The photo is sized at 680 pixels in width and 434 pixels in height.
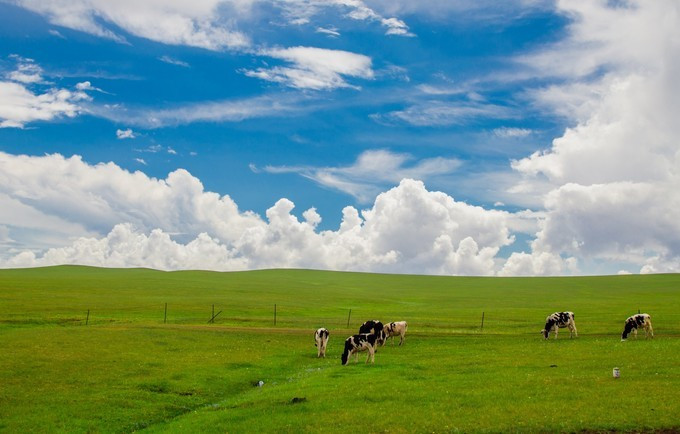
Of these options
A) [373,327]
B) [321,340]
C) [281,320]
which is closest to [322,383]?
[321,340]

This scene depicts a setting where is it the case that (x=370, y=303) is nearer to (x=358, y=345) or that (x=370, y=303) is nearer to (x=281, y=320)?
(x=281, y=320)

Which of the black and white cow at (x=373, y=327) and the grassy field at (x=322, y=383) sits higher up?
the black and white cow at (x=373, y=327)

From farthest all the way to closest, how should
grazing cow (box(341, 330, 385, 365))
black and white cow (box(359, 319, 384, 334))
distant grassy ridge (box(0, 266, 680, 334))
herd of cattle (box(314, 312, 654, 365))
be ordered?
distant grassy ridge (box(0, 266, 680, 334)) < black and white cow (box(359, 319, 384, 334)) < herd of cattle (box(314, 312, 654, 365)) < grazing cow (box(341, 330, 385, 365))

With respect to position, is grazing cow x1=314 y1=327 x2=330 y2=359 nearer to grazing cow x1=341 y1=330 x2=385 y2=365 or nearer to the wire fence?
grazing cow x1=341 y1=330 x2=385 y2=365

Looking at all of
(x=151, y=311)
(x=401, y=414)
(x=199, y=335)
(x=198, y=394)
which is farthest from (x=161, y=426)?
(x=151, y=311)

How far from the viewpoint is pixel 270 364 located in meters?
37.3

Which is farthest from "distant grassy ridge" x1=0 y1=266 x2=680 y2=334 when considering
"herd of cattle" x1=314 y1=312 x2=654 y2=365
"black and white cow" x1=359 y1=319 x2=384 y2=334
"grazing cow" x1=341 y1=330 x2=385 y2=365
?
"grazing cow" x1=341 y1=330 x2=385 y2=365

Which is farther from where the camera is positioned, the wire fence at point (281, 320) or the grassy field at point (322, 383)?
the wire fence at point (281, 320)

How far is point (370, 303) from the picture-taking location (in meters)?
114

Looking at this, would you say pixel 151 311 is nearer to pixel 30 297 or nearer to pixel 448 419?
pixel 30 297

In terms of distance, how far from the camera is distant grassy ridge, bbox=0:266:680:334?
67750 millimetres

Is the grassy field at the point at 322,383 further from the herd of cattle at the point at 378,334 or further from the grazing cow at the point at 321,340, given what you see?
the herd of cattle at the point at 378,334

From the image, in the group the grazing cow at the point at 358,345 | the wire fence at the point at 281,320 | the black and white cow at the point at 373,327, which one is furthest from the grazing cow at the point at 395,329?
the grazing cow at the point at 358,345

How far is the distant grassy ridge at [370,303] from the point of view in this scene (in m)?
67.8
